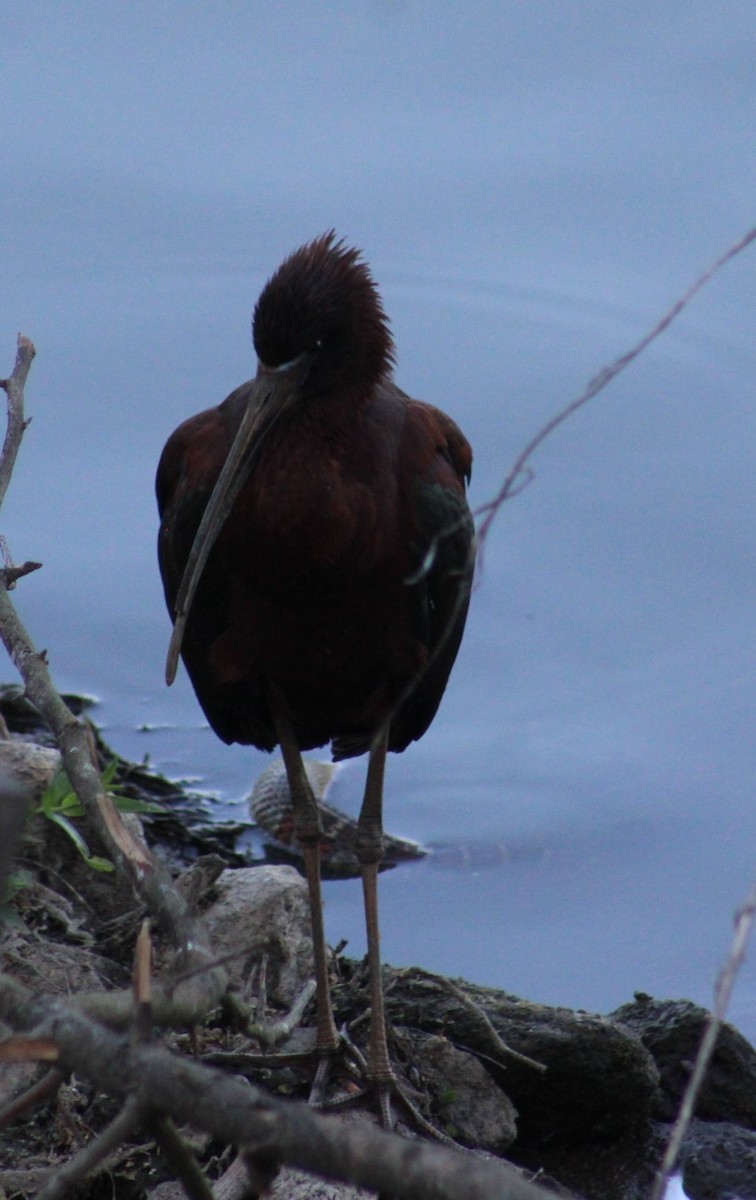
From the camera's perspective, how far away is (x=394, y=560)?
12.9 ft

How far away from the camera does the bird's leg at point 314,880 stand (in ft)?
13.9

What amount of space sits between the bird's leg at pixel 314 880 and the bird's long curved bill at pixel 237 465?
72 centimetres

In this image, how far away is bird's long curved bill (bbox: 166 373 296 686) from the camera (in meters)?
3.73

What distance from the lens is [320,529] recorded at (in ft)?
12.5

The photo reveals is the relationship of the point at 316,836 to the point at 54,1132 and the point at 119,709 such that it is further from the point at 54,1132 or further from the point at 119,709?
the point at 119,709

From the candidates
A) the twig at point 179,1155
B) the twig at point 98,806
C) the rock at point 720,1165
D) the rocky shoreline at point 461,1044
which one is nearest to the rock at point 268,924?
the rocky shoreline at point 461,1044

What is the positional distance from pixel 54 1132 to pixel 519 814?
2.64 meters

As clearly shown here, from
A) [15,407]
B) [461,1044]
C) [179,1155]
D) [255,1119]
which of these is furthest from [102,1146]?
[461,1044]

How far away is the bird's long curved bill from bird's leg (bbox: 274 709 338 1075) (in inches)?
28.3

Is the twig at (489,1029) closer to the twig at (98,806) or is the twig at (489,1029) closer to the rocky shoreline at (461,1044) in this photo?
the rocky shoreline at (461,1044)

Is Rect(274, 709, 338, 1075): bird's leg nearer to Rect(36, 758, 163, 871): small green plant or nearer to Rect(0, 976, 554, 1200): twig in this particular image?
Rect(36, 758, 163, 871): small green plant

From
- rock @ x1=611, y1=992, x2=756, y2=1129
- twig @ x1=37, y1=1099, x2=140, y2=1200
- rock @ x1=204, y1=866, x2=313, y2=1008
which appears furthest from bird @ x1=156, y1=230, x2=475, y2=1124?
twig @ x1=37, y1=1099, x2=140, y2=1200

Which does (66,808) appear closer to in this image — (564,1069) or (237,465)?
(237,465)

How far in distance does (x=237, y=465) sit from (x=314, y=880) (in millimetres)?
1149
